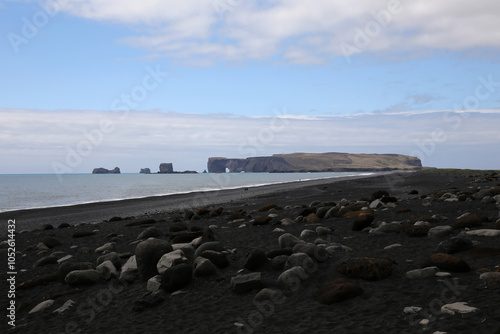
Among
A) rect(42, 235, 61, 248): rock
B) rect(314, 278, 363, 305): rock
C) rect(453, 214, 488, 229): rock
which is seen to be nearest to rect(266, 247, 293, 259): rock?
rect(314, 278, 363, 305): rock

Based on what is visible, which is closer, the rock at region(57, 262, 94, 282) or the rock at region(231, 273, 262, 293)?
the rock at region(231, 273, 262, 293)

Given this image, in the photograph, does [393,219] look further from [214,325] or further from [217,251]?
[214,325]

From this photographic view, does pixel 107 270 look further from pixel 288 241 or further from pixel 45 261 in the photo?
pixel 288 241

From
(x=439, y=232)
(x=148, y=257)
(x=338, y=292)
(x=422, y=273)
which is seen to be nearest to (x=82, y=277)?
(x=148, y=257)

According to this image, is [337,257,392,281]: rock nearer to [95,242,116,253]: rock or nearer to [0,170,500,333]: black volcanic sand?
[0,170,500,333]: black volcanic sand

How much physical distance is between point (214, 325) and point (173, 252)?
2.36 meters

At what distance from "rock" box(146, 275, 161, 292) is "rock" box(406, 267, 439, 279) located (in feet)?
11.3

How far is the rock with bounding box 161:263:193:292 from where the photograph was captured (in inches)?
220

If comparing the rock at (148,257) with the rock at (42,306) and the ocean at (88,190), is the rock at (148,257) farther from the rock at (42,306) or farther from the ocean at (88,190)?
the ocean at (88,190)

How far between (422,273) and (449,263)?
0.39m

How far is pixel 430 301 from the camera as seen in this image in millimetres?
4297

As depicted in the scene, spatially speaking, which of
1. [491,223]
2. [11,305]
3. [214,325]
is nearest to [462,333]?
[214,325]

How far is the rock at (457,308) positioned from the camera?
3.88 meters

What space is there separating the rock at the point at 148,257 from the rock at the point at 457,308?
164 inches
